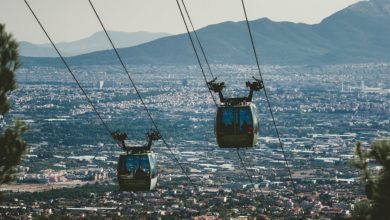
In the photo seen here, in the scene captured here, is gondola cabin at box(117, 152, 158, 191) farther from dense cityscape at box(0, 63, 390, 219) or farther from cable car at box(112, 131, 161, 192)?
dense cityscape at box(0, 63, 390, 219)

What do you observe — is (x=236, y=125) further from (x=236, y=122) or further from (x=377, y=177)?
(x=377, y=177)

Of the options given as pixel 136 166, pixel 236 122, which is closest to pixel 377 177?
pixel 236 122

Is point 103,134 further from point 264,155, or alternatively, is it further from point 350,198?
point 350,198

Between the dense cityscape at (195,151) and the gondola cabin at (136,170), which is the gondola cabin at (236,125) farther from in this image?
the gondola cabin at (136,170)

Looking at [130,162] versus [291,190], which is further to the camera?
[291,190]

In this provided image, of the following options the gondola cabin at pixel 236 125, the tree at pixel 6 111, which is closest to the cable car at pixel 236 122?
the gondola cabin at pixel 236 125

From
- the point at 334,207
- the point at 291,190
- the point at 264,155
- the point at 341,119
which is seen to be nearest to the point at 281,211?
the point at 334,207

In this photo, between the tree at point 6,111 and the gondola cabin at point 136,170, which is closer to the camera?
the tree at point 6,111

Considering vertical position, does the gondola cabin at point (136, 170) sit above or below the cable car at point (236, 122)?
below

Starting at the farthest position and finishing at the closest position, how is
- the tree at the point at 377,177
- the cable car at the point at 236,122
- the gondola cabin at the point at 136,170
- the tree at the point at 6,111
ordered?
the gondola cabin at the point at 136,170
the cable car at the point at 236,122
the tree at the point at 6,111
the tree at the point at 377,177
